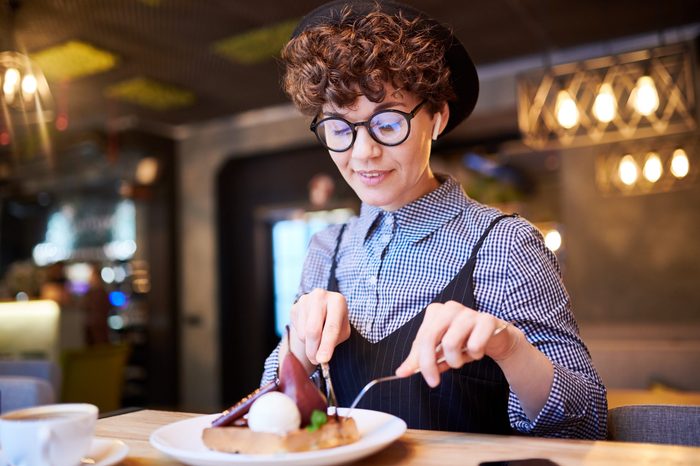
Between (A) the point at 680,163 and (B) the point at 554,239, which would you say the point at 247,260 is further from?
(A) the point at 680,163

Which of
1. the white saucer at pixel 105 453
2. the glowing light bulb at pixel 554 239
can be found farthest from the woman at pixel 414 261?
the glowing light bulb at pixel 554 239

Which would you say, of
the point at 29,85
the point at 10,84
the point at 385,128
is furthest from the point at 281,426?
the point at 29,85

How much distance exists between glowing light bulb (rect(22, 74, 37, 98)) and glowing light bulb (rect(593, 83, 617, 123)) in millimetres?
2694

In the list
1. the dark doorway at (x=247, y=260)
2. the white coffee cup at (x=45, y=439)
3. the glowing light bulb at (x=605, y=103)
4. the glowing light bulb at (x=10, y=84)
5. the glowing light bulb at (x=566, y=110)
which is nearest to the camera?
the white coffee cup at (x=45, y=439)

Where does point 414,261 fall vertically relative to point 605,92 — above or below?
below

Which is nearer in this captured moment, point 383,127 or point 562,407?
point 562,407

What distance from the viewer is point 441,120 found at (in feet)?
4.15

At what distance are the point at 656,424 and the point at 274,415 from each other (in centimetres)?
63

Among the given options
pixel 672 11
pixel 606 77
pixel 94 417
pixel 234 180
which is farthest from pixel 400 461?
pixel 234 180

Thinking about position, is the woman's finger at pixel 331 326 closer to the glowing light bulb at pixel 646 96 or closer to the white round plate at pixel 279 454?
the white round plate at pixel 279 454

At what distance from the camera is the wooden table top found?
2.19 feet

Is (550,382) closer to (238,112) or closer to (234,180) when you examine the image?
(238,112)

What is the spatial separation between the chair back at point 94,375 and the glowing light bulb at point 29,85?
218cm

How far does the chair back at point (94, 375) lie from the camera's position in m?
4.27
